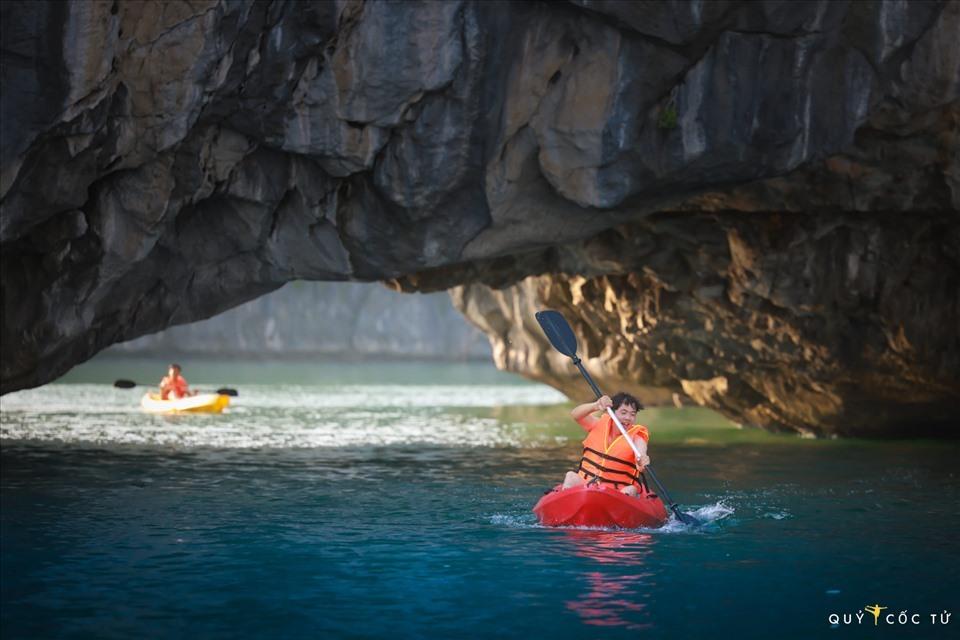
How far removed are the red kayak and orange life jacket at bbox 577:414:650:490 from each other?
9.2 inches

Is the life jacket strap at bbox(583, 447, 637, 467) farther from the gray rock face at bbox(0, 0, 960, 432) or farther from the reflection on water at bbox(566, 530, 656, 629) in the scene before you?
the gray rock face at bbox(0, 0, 960, 432)

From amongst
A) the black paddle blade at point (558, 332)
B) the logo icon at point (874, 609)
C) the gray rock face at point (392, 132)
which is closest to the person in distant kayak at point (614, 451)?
the black paddle blade at point (558, 332)

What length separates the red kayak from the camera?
12.6 m

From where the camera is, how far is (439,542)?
12211 millimetres

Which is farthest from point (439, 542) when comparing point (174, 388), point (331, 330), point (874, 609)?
point (331, 330)

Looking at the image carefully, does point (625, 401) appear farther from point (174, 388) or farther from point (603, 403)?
point (174, 388)

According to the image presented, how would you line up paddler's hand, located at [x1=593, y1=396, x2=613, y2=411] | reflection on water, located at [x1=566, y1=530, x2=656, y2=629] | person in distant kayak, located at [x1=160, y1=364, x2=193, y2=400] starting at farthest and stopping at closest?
1. person in distant kayak, located at [x1=160, y1=364, x2=193, y2=400]
2. paddler's hand, located at [x1=593, y1=396, x2=613, y2=411]
3. reflection on water, located at [x1=566, y1=530, x2=656, y2=629]

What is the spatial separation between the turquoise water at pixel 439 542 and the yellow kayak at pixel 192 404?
18.8ft

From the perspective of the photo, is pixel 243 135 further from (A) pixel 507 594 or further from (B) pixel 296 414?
(B) pixel 296 414

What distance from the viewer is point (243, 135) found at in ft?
50.5

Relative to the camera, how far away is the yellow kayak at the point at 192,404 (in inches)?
1188

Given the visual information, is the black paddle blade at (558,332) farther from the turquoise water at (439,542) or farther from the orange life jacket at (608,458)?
the orange life jacket at (608,458)

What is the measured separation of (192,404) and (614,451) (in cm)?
1918

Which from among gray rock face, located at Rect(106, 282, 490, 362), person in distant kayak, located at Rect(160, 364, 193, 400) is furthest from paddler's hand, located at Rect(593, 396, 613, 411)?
gray rock face, located at Rect(106, 282, 490, 362)
